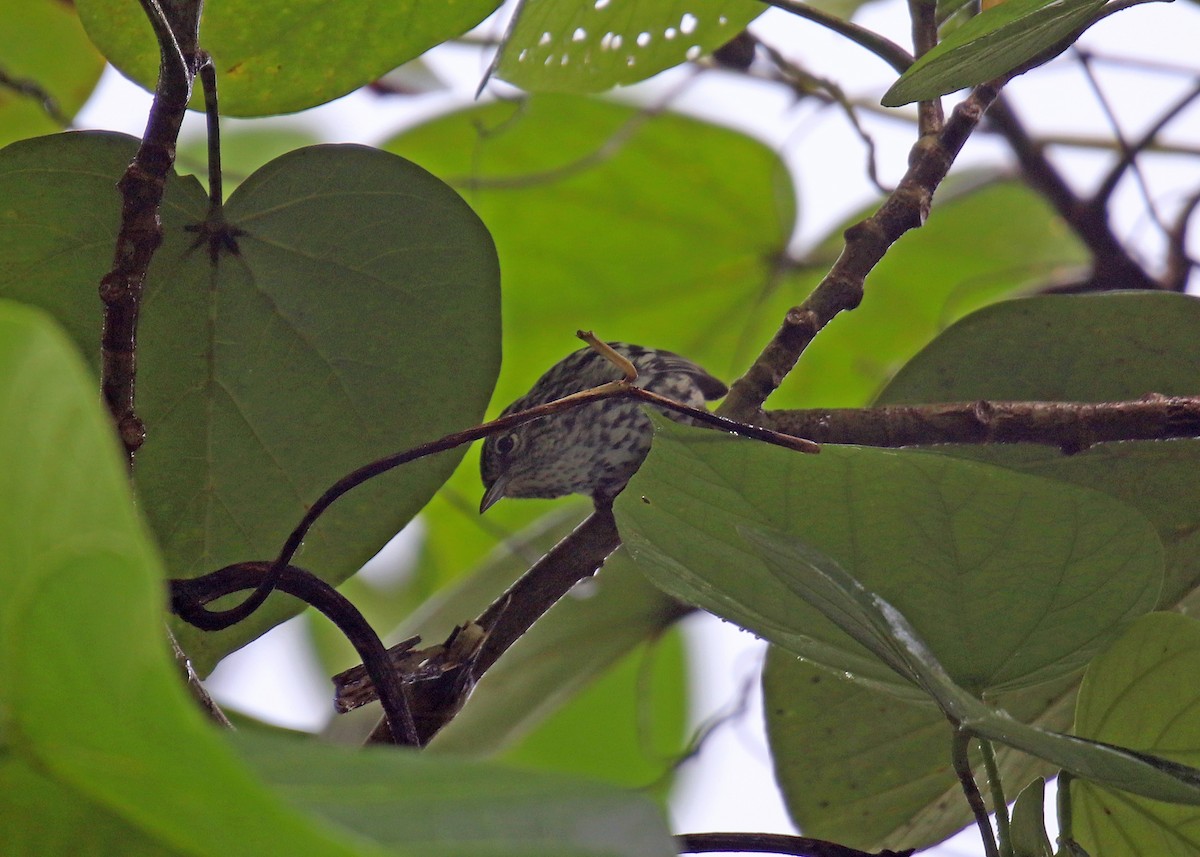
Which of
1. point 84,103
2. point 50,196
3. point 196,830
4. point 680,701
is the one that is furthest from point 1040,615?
point 84,103

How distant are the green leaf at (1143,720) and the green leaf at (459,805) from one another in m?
0.51

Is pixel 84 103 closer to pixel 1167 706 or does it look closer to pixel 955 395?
pixel 955 395

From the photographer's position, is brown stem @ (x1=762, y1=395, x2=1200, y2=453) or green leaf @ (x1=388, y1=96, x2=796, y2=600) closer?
brown stem @ (x1=762, y1=395, x2=1200, y2=453)

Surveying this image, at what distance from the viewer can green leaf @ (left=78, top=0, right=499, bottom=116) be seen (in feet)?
3.18

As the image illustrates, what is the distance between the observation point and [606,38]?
120 cm

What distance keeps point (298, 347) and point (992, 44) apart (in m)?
0.60

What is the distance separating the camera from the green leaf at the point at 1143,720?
0.77m

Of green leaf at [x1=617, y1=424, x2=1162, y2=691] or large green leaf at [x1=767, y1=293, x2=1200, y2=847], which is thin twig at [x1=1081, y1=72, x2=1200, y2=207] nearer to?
large green leaf at [x1=767, y1=293, x2=1200, y2=847]

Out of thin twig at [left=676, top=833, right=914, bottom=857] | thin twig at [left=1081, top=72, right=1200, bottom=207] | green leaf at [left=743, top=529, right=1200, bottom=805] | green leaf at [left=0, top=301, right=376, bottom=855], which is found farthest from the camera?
thin twig at [left=1081, top=72, right=1200, bottom=207]

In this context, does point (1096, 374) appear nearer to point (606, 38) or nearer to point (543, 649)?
point (606, 38)

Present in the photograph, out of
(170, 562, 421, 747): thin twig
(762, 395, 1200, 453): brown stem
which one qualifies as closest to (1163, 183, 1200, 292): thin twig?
(762, 395, 1200, 453): brown stem

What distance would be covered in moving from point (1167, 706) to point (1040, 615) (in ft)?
0.36

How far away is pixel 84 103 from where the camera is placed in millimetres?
1542

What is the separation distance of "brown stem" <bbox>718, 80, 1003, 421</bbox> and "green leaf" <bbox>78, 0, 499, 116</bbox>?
15.2 inches
